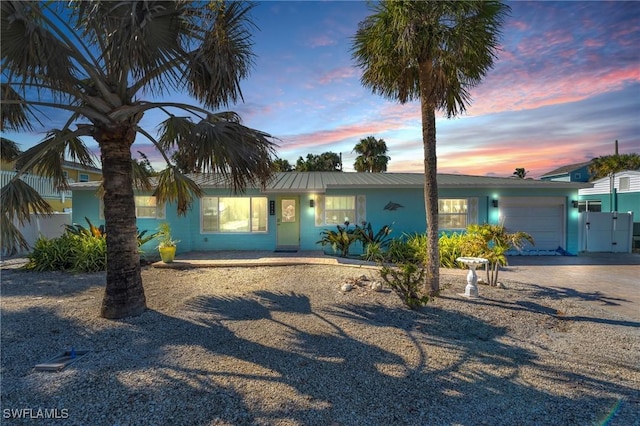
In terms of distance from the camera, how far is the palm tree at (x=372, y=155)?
27828 mm

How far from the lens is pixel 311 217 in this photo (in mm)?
11984

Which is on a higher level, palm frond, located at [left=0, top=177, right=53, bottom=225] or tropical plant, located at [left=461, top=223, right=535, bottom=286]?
palm frond, located at [left=0, top=177, right=53, bottom=225]

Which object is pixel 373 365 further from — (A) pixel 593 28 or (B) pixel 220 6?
(A) pixel 593 28

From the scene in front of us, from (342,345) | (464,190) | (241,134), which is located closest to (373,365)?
(342,345)

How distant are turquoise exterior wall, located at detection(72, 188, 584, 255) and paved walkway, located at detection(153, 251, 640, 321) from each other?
0.57 meters

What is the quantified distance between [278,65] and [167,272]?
6750 millimetres

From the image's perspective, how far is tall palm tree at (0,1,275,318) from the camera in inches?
172

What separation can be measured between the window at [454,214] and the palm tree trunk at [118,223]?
10.7 m

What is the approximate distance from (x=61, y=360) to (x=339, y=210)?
9371 mm

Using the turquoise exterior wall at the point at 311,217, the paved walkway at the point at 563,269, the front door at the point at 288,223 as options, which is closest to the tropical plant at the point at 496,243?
the paved walkway at the point at 563,269

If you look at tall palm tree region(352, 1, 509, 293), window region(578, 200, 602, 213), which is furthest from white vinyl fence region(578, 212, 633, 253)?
tall palm tree region(352, 1, 509, 293)

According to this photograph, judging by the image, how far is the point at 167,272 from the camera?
8938 mm

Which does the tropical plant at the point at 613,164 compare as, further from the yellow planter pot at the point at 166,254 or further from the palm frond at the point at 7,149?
the palm frond at the point at 7,149

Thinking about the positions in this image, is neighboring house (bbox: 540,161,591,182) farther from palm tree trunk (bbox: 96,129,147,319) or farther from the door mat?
the door mat
